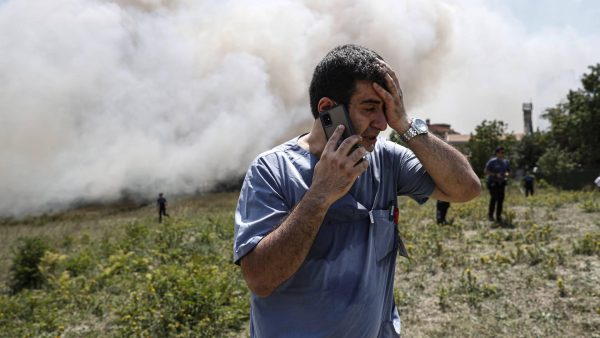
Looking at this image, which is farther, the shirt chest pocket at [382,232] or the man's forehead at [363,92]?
the shirt chest pocket at [382,232]

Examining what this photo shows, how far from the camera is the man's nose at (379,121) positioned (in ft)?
5.43

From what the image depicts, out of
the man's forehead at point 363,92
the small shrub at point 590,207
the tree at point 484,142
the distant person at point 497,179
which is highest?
the tree at point 484,142

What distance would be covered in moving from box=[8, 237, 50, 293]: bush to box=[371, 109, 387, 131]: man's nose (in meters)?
8.17

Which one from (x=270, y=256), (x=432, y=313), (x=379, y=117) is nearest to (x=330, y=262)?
→ (x=270, y=256)

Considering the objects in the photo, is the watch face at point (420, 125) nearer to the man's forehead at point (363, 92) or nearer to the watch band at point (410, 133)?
the watch band at point (410, 133)

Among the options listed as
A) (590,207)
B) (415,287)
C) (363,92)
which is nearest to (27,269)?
(415,287)

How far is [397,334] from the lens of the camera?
1.88 m

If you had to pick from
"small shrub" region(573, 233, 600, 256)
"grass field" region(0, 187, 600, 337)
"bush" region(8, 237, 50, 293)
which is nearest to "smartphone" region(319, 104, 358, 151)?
"grass field" region(0, 187, 600, 337)

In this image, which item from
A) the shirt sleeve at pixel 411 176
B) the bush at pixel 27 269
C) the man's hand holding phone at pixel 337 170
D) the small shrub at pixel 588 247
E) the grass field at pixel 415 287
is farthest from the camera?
the bush at pixel 27 269

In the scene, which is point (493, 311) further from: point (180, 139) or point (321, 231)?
point (180, 139)

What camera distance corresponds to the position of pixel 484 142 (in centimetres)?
3738

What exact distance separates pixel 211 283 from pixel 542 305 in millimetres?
3493

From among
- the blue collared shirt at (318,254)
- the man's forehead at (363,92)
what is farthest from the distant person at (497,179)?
the man's forehead at (363,92)

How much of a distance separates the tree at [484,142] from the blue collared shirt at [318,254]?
121 feet
